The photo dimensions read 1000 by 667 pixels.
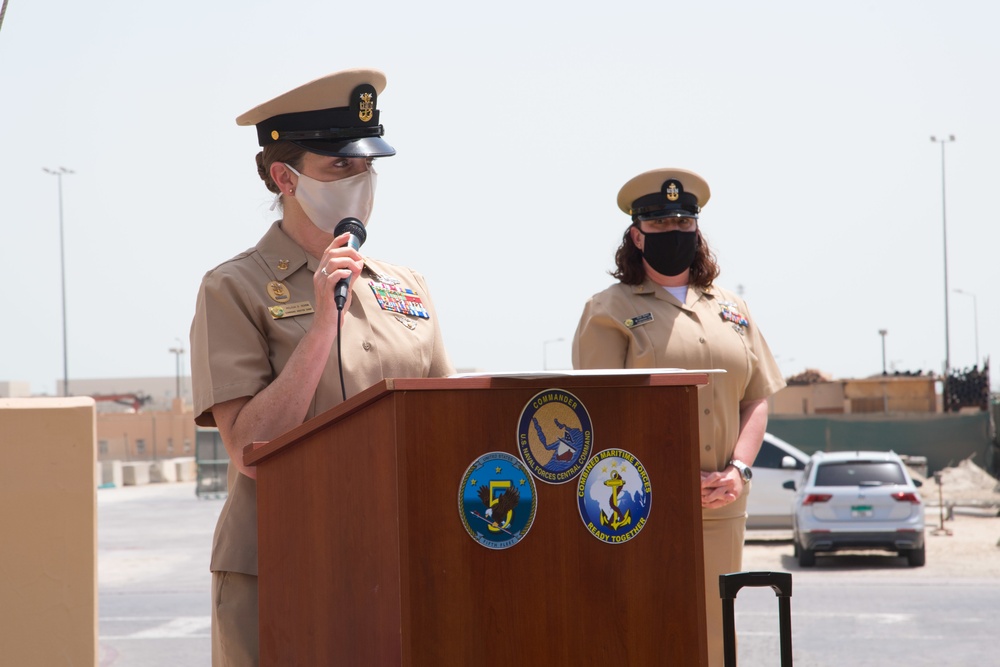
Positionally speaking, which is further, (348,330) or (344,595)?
(348,330)

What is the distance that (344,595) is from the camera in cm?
246

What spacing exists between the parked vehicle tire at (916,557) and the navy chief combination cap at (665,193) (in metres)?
11.8

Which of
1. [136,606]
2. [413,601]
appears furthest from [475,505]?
[136,606]

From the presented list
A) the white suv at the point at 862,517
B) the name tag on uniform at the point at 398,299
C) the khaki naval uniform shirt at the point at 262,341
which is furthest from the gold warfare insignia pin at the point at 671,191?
the white suv at the point at 862,517

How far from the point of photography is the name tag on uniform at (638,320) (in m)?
5.09

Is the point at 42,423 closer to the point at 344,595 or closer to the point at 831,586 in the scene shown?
the point at 344,595

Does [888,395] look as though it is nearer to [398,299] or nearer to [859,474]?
[859,474]

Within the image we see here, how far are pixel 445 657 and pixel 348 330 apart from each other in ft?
3.69

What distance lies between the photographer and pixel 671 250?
17.1ft

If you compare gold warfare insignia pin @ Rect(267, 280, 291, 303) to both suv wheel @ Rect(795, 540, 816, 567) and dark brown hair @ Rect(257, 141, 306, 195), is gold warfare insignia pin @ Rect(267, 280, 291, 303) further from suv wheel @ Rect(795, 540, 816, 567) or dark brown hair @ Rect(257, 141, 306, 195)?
suv wheel @ Rect(795, 540, 816, 567)

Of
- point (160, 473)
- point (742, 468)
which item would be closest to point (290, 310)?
point (742, 468)

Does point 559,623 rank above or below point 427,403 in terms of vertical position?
below

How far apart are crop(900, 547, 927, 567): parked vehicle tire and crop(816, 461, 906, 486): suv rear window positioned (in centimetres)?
88

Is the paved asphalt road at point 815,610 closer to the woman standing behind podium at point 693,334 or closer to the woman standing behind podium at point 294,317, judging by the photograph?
the woman standing behind podium at point 693,334
